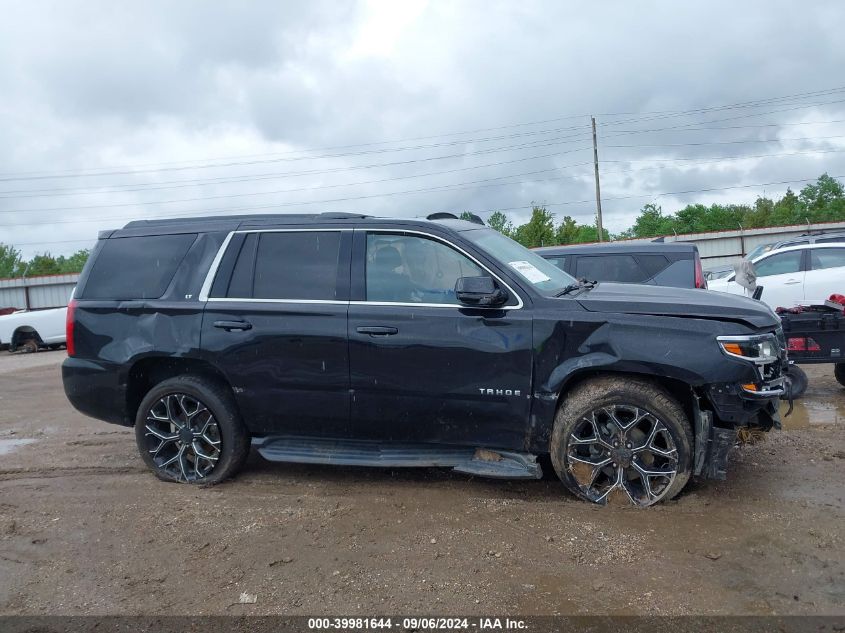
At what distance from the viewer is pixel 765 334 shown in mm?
4152

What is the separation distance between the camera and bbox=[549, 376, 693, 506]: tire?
4188 millimetres

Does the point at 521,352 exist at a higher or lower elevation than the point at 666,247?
lower

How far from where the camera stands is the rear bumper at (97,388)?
517 centimetres

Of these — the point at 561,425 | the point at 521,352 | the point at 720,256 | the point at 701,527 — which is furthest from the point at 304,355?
the point at 720,256

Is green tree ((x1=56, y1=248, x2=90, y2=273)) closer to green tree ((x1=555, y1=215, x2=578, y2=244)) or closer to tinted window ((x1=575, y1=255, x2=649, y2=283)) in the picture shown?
green tree ((x1=555, y1=215, x2=578, y2=244))

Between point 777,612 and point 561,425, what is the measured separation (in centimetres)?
158

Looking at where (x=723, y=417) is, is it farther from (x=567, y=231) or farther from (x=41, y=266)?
(x=41, y=266)

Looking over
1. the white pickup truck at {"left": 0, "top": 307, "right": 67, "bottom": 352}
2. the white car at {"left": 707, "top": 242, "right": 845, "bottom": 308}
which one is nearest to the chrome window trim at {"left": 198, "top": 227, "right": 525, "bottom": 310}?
the white car at {"left": 707, "top": 242, "right": 845, "bottom": 308}

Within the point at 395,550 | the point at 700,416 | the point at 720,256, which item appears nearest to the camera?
the point at 395,550

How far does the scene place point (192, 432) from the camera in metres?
5.08

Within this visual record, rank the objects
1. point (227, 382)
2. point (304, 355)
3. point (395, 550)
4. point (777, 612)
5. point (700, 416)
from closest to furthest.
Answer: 1. point (777, 612)
2. point (395, 550)
3. point (700, 416)
4. point (304, 355)
5. point (227, 382)

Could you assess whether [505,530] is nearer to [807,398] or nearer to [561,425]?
[561,425]

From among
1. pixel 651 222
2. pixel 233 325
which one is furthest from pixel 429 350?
pixel 651 222

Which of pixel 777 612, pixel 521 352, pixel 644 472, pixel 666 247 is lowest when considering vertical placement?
pixel 777 612
